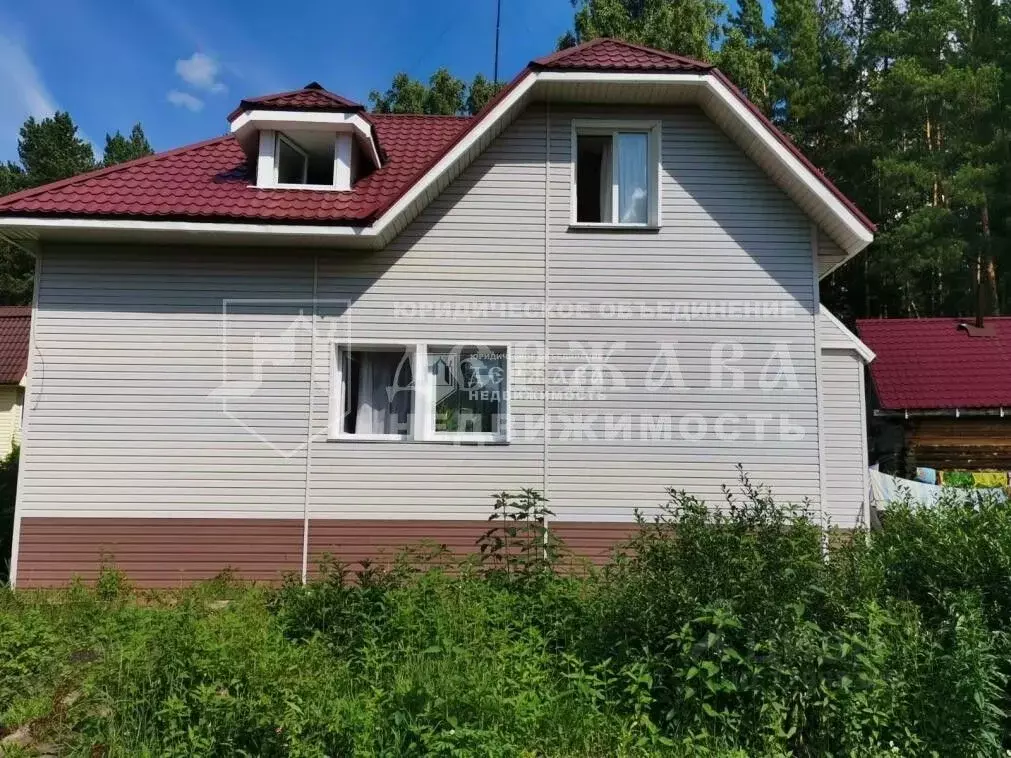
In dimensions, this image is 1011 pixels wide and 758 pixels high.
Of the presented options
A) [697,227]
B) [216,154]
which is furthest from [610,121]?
[216,154]

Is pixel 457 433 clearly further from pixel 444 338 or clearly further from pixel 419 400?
pixel 444 338

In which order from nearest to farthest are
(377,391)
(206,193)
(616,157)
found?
(206,193) → (377,391) → (616,157)

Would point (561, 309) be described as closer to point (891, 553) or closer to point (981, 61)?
point (891, 553)

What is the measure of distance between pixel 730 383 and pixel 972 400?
31.3 feet

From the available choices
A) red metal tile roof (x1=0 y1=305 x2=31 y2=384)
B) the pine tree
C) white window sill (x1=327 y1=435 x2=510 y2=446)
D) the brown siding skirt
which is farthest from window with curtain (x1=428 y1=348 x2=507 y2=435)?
the pine tree

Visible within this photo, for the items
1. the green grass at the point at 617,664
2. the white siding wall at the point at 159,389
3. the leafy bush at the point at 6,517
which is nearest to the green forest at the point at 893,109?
the white siding wall at the point at 159,389

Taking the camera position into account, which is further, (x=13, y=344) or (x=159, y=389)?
(x=13, y=344)

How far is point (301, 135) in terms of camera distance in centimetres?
877

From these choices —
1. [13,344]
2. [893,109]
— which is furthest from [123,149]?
[893,109]

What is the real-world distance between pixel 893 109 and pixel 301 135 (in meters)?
23.4

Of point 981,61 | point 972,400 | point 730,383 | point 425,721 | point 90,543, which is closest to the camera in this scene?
point 425,721

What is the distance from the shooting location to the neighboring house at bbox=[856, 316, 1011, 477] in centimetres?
1394

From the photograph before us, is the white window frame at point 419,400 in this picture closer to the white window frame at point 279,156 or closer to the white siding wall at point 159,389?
the white siding wall at point 159,389

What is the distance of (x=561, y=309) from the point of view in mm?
8172
